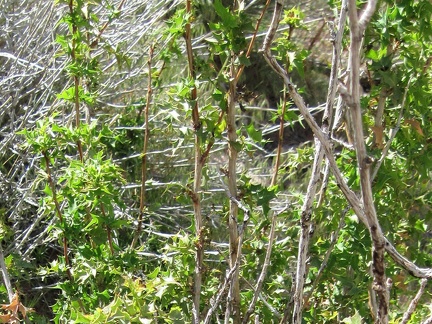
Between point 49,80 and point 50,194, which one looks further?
point 49,80

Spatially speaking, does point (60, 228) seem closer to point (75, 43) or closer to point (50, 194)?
point (50, 194)

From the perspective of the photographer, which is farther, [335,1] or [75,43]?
[75,43]

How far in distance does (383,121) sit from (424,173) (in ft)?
0.50

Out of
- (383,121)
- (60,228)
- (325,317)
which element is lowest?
(325,317)

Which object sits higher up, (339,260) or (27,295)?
(339,260)

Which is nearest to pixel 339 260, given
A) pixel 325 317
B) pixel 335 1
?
pixel 325 317

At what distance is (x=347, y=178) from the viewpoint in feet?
5.08

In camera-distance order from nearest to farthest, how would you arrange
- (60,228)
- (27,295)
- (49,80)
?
(60,228)
(27,295)
(49,80)

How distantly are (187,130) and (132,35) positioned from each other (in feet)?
4.98

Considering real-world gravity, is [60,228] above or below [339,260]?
above

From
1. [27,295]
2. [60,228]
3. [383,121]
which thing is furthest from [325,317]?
[27,295]

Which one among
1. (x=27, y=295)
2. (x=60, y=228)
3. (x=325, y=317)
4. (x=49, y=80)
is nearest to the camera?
A: (x=60, y=228)

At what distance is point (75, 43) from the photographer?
166 centimetres

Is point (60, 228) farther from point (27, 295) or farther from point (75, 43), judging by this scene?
point (27, 295)
